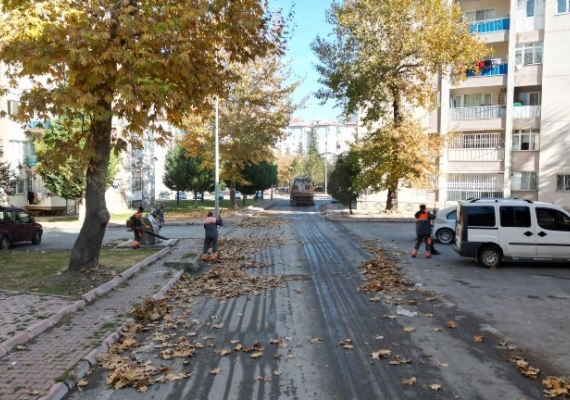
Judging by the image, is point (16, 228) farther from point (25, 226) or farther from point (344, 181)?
point (344, 181)

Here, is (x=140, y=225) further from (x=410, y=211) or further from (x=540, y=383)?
(x=410, y=211)

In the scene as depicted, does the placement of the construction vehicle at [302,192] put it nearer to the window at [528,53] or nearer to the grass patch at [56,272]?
the window at [528,53]

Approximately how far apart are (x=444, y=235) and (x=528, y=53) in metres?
19.9

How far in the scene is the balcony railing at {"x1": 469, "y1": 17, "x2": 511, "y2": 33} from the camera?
3173 cm

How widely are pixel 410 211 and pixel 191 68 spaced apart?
26982 mm

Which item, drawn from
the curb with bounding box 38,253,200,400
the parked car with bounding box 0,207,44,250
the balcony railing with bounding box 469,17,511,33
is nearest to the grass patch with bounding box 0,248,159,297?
the curb with bounding box 38,253,200,400

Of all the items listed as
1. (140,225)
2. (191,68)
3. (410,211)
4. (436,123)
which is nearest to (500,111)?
(436,123)

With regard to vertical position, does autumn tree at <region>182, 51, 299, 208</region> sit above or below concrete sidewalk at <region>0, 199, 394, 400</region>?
above

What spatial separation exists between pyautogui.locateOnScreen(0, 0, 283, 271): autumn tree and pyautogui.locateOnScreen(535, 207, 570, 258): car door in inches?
337

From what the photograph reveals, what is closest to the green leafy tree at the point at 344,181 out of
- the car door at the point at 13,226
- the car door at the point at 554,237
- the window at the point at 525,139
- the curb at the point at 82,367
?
the window at the point at 525,139

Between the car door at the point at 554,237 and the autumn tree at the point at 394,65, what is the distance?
15650 millimetres

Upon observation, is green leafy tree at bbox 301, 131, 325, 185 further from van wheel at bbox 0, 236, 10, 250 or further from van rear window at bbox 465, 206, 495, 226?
van rear window at bbox 465, 206, 495, 226

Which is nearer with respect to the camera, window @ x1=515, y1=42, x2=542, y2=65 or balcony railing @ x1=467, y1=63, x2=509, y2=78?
window @ x1=515, y1=42, x2=542, y2=65

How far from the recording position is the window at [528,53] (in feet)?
101
